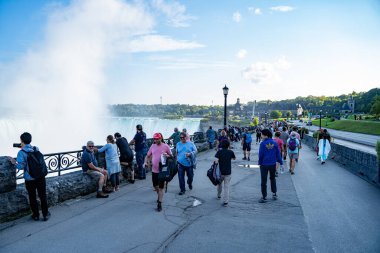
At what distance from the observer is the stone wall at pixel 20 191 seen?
611 centimetres

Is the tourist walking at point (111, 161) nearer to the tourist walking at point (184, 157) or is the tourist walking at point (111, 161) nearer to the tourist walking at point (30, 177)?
the tourist walking at point (184, 157)

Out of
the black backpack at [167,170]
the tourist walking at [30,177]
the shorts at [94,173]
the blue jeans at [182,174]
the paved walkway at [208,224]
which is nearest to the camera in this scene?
the paved walkway at [208,224]

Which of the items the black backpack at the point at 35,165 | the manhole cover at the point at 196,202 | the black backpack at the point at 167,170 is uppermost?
the black backpack at the point at 35,165

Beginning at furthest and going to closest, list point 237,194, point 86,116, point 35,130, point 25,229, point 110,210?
point 86,116
point 35,130
point 237,194
point 110,210
point 25,229

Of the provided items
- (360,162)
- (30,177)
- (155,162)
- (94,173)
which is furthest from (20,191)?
(360,162)

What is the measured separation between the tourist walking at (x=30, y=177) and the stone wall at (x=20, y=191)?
0.95 feet

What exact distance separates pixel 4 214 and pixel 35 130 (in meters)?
52.7

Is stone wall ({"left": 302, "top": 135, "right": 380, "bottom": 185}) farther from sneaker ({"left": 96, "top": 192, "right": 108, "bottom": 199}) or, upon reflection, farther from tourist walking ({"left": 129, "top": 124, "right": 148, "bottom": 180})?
sneaker ({"left": 96, "top": 192, "right": 108, "bottom": 199})

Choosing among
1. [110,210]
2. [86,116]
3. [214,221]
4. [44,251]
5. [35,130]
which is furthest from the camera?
[86,116]

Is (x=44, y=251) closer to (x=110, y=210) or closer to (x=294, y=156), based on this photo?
(x=110, y=210)

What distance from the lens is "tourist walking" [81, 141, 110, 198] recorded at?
810 centimetres

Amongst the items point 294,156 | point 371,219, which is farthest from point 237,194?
point 294,156

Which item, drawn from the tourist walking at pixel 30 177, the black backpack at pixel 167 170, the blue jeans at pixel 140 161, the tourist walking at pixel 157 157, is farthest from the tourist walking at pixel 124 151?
the tourist walking at pixel 30 177

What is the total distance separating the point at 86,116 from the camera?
83.3 metres
